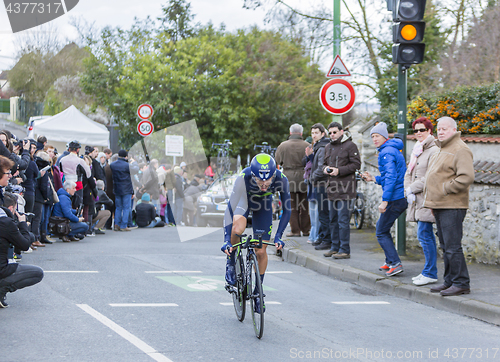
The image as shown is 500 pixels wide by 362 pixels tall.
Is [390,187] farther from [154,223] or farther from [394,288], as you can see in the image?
[154,223]

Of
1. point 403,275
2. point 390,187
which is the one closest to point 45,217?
point 390,187

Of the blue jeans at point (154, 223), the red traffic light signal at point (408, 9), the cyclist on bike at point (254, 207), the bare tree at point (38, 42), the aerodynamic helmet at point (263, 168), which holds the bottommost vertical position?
the blue jeans at point (154, 223)

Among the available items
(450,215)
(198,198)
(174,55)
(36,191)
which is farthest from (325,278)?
(174,55)

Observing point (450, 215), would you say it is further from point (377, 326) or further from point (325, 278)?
point (325, 278)

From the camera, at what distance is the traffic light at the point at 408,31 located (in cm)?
871


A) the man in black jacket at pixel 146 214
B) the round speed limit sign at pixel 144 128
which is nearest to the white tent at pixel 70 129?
the round speed limit sign at pixel 144 128

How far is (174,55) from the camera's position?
35.2 meters

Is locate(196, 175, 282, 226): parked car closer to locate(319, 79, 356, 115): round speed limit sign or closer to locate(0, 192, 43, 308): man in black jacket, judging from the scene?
locate(319, 79, 356, 115): round speed limit sign

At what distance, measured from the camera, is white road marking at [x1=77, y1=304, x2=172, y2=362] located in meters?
4.72

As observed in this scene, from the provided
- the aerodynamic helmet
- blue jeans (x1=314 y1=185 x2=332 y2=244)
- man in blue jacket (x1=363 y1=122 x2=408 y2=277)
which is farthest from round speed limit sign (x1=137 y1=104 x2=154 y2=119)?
the aerodynamic helmet

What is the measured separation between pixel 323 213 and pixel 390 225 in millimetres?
2375

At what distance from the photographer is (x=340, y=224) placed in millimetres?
9664

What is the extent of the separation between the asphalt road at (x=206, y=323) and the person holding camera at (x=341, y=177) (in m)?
0.94

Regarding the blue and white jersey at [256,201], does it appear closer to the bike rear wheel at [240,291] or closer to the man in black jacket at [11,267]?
the bike rear wheel at [240,291]
